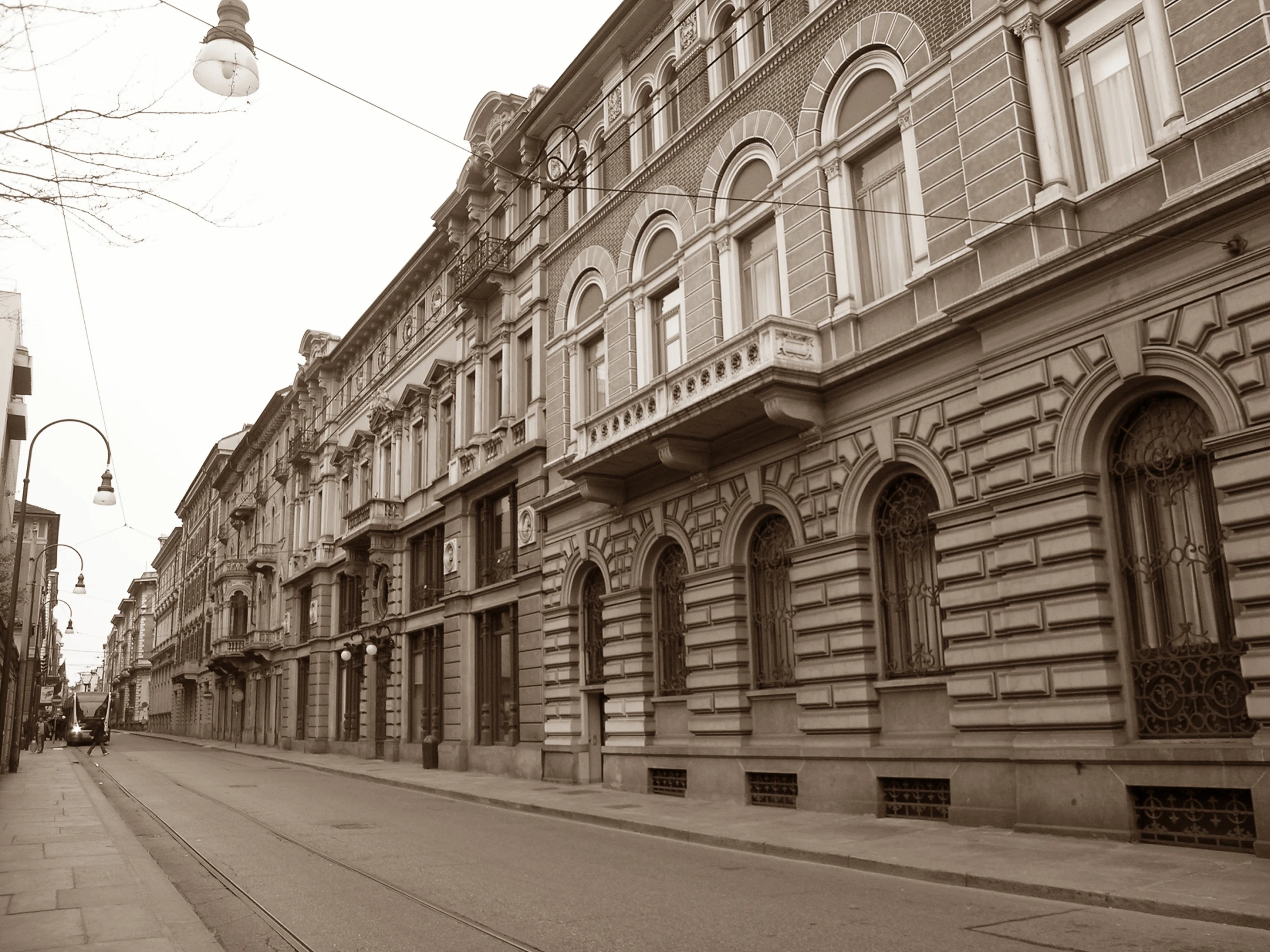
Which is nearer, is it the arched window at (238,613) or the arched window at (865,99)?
the arched window at (865,99)

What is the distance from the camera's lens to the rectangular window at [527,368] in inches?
1070

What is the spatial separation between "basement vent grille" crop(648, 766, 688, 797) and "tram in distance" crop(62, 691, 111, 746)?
137 ft

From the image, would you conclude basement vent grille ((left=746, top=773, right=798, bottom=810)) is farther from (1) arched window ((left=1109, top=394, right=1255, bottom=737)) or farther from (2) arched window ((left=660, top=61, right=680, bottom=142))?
(2) arched window ((left=660, top=61, right=680, bottom=142))

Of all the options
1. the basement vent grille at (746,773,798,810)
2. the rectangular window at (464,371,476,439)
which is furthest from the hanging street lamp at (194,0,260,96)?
the rectangular window at (464,371,476,439)

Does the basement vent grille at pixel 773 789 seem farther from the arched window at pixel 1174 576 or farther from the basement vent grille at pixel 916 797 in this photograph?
the arched window at pixel 1174 576

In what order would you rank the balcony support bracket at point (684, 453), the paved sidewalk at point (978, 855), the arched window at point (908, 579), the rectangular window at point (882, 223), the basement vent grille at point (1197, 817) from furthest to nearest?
the balcony support bracket at point (684, 453) < the rectangular window at point (882, 223) < the arched window at point (908, 579) < the basement vent grille at point (1197, 817) < the paved sidewalk at point (978, 855)

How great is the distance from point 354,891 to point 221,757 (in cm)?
3494

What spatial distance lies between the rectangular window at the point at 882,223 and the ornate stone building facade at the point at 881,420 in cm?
6

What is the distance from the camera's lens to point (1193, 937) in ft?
25.3

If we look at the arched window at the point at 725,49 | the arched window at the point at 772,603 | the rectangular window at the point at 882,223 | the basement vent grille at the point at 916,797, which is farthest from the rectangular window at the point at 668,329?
the basement vent grille at the point at 916,797

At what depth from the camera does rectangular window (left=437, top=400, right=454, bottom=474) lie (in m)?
32.2

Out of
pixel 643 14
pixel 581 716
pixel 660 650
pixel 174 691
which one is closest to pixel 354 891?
pixel 660 650

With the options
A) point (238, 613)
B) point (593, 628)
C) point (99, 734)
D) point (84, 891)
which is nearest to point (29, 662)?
point (99, 734)

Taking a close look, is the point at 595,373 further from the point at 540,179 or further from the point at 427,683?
the point at 427,683
